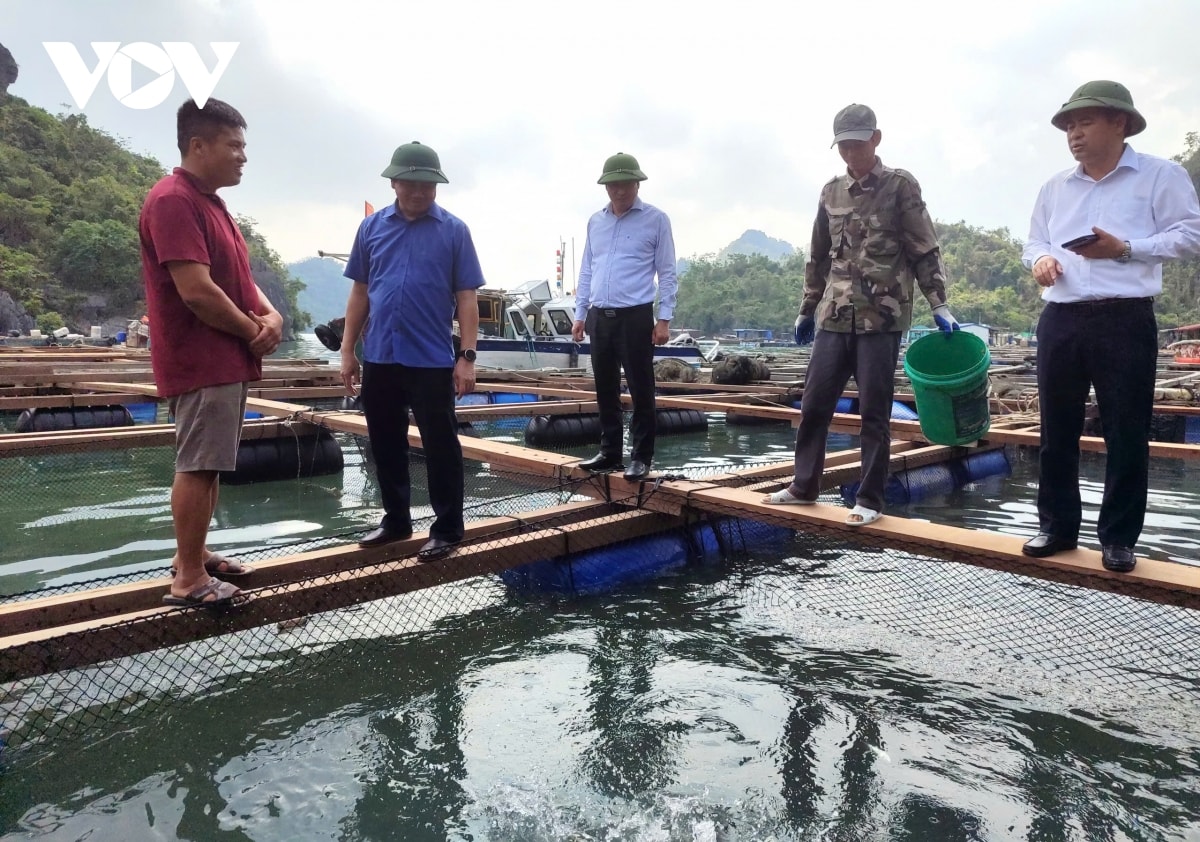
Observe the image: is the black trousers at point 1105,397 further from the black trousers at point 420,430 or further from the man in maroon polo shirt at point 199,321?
the man in maroon polo shirt at point 199,321

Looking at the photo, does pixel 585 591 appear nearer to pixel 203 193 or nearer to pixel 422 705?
pixel 422 705

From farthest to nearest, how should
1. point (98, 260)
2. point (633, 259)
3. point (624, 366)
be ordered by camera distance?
point (98, 260), point (624, 366), point (633, 259)

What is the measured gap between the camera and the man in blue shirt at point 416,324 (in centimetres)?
365

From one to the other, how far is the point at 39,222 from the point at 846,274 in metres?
70.6

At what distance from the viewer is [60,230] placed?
60.7 metres

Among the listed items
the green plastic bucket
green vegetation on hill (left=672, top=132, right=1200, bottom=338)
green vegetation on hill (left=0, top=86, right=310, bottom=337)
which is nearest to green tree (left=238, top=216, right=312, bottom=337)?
green vegetation on hill (left=0, top=86, right=310, bottom=337)

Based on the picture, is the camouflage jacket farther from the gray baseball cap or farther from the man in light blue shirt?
the man in light blue shirt

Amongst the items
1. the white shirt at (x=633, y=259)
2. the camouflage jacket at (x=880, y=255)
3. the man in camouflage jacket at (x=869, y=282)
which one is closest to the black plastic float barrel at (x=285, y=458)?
the white shirt at (x=633, y=259)

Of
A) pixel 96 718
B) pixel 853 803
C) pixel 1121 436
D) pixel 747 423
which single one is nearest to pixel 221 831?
pixel 96 718

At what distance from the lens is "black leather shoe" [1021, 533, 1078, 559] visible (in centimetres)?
338

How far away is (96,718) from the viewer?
3.03 m

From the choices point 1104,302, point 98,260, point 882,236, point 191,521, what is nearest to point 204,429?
point 191,521

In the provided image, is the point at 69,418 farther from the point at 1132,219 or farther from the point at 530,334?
the point at 530,334

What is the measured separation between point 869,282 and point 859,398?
58 centimetres
